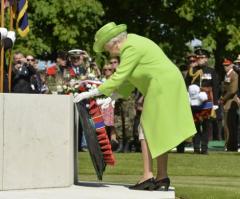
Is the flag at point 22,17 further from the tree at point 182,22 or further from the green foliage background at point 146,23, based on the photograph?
the tree at point 182,22

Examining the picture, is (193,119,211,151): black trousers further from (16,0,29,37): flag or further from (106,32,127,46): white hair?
(106,32,127,46): white hair

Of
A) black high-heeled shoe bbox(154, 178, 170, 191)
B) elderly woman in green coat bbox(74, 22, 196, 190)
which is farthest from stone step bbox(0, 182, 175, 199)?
elderly woman in green coat bbox(74, 22, 196, 190)

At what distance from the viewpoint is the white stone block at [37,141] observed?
10477mm

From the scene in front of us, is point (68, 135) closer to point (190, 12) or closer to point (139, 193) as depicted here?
point (139, 193)

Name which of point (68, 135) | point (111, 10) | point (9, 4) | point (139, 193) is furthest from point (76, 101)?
point (111, 10)

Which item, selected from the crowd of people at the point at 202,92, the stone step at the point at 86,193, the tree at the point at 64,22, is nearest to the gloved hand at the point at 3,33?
the stone step at the point at 86,193

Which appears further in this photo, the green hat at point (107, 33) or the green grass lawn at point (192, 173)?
the green grass lawn at point (192, 173)

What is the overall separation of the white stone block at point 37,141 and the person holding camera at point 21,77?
7.58 m

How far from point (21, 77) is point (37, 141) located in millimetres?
8058

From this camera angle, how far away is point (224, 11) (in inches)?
1254

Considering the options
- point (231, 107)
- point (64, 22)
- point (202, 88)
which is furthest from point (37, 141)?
point (64, 22)

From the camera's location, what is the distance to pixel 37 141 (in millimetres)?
10688

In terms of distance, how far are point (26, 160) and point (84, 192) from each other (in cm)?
67

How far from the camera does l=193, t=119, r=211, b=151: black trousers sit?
1916 centimetres
